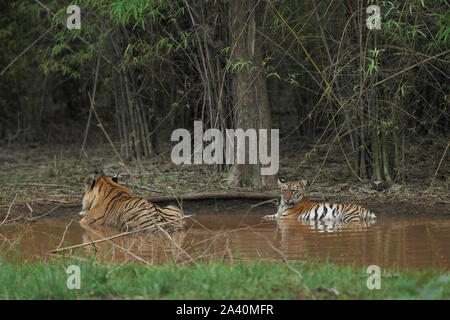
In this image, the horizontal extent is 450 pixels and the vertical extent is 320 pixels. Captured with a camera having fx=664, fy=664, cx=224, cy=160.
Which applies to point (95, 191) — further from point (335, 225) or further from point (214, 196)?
point (335, 225)

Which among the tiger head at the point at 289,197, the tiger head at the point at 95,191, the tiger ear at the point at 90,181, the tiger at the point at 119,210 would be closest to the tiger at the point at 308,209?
the tiger head at the point at 289,197

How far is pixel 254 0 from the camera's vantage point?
8.90m

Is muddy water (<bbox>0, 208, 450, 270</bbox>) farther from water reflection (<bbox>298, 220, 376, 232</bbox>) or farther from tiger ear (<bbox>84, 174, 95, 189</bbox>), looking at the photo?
tiger ear (<bbox>84, 174, 95, 189</bbox>)

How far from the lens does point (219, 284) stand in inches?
158

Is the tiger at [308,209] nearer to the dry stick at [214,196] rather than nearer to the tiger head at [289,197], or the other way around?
the tiger head at [289,197]

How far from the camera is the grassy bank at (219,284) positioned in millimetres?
3900

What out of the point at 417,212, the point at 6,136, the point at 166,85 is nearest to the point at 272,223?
the point at 417,212

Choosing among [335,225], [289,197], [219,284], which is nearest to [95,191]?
[289,197]

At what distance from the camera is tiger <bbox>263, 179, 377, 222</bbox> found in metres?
7.71

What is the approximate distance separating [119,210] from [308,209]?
232cm

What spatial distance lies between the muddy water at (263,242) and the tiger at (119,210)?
0.18 meters

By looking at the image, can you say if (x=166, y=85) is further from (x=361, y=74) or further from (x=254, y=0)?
(x=361, y=74)

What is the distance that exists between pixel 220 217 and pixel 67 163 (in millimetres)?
4817
